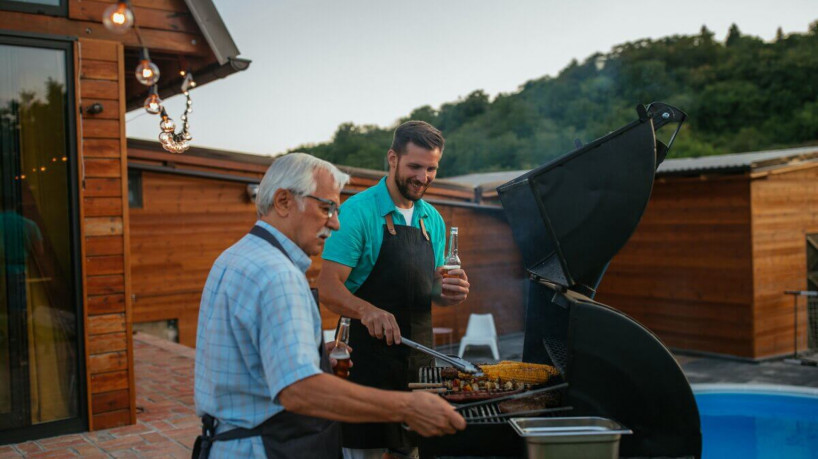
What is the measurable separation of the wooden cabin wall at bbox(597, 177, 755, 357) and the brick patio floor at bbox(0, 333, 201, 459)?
8.66 meters

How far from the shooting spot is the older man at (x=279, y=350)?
5.59ft

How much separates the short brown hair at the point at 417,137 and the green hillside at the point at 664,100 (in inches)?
872

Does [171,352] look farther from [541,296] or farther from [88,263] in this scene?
[541,296]

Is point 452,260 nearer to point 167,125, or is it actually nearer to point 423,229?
point 423,229

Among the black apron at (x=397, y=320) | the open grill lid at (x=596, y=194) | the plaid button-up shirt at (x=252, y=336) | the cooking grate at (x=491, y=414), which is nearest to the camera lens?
the plaid button-up shirt at (x=252, y=336)

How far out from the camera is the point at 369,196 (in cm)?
312

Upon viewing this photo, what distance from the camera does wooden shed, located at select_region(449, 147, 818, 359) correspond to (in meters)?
10.7

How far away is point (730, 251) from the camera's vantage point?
1095cm

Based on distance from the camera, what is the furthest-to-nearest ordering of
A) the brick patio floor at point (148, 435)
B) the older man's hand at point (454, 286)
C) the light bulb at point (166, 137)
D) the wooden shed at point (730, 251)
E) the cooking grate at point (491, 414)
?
the wooden shed at point (730, 251), the light bulb at point (166, 137), the brick patio floor at point (148, 435), the older man's hand at point (454, 286), the cooking grate at point (491, 414)

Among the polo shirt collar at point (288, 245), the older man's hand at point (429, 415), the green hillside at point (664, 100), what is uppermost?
the green hillside at point (664, 100)

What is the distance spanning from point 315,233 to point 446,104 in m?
32.0

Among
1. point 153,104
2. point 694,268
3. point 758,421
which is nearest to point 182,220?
point 153,104

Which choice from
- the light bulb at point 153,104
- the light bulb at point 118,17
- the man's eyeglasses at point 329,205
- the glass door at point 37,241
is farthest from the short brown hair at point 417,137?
the light bulb at point 153,104

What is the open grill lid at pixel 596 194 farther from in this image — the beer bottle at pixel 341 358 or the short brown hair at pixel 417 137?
the beer bottle at pixel 341 358
